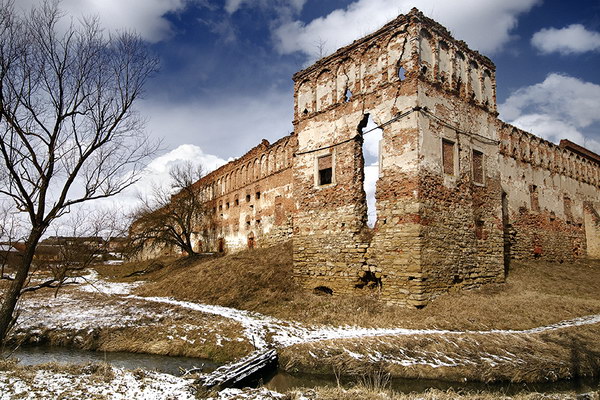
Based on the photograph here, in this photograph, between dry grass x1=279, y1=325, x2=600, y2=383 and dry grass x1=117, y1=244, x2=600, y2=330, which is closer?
dry grass x1=279, y1=325, x2=600, y2=383

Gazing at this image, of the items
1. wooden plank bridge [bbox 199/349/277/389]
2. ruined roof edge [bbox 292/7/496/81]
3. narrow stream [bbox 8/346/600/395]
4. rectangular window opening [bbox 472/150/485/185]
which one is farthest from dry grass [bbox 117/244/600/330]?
ruined roof edge [bbox 292/7/496/81]

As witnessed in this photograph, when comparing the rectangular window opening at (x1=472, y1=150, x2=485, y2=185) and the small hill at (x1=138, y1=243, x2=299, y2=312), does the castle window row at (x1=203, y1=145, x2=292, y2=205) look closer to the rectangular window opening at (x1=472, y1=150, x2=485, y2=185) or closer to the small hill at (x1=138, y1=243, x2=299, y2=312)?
the small hill at (x1=138, y1=243, x2=299, y2=312)

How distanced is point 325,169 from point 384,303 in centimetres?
497

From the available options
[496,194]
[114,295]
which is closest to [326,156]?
[496,194]

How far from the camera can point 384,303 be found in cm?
1065

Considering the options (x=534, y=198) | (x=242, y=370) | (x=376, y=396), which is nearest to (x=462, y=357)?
(x=376, y=396)

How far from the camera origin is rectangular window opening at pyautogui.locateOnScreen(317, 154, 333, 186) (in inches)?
509

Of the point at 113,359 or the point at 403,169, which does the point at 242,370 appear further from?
the point at 403,169

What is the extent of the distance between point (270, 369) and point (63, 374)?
3563mm

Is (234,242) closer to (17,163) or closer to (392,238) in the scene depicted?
(392,238)

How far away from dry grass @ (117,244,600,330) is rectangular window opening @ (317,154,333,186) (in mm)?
3742

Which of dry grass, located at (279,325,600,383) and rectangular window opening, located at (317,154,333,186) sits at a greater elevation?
rectangular window opening, located at (317,154,333,186)

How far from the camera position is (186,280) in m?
15.9

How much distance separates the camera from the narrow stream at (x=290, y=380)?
21.5ft
